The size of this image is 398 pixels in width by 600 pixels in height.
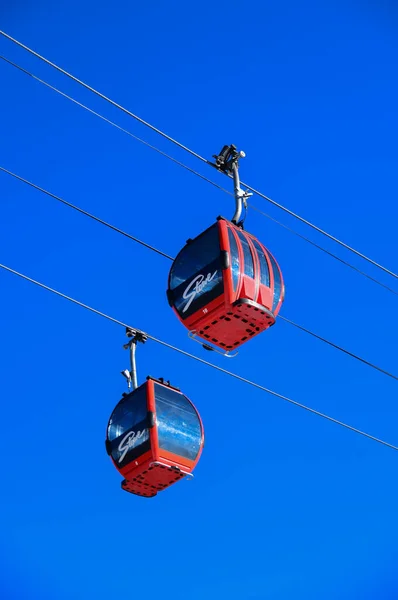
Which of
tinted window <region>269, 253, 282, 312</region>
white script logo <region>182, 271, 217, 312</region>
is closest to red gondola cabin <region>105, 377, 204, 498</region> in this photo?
white script logo <region>182, 271, 217, 312</region>

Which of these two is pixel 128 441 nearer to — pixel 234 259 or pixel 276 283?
pixel 276 283

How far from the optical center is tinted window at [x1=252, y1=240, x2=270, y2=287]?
18000 mm

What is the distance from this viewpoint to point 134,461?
19734mm

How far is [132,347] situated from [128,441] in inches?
71.3

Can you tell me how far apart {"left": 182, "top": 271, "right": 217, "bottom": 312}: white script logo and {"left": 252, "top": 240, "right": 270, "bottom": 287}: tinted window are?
705 millimetres

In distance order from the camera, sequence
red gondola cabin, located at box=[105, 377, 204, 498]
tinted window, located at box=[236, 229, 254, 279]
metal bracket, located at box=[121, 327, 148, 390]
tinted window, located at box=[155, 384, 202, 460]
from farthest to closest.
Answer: metal bracket, located at box=[121, 327, 148, 390]
tinted window, located at box=[155, 384, 202, 460]
red gondola cabin, located at box=[105, 377, 204, 498]
tinted window, located at box=[236, 229, 254, 279]

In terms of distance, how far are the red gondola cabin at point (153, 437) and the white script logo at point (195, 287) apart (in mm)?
2572

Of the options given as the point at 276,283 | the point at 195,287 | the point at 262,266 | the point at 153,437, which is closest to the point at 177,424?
the point at 153,437

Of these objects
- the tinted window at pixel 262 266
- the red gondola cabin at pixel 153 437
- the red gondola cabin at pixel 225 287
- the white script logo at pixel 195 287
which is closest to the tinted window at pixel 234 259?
the red gondola cabin at pixel 225 287

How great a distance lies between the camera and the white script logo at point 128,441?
1988cm

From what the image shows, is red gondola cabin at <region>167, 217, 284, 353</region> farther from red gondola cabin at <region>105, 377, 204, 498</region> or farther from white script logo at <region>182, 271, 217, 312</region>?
red gondola cabin at <region>105, 377, 204, 498</region>

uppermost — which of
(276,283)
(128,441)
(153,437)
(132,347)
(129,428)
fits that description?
(132,347)

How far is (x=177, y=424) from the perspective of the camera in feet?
66.0

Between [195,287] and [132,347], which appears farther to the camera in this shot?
[132,347]
